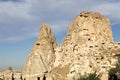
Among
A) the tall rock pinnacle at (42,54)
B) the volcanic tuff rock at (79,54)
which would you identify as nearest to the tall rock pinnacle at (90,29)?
the volcanic tuff rock at (79,54)

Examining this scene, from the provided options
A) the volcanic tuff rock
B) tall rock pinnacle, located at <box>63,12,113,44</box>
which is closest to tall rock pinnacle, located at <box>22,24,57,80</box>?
the volcanic tuff rock

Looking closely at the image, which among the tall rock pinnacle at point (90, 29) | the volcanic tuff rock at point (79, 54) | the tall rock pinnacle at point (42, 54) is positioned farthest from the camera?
the tall rock pinnacle at point (42, 54)

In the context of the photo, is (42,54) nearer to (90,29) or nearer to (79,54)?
(90,29)

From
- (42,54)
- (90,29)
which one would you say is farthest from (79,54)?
(42,54)

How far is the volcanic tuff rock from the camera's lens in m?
119

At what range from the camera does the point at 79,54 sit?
4894 inches

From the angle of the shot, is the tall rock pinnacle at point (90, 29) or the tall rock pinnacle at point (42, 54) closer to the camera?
the tall rock pinnacle at point (90, 29)

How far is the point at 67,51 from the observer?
131875mm

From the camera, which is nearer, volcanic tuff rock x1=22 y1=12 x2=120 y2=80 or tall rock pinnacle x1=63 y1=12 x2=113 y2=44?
volcanic tuff rock x1=22 y1=12 x2=120 y2=80

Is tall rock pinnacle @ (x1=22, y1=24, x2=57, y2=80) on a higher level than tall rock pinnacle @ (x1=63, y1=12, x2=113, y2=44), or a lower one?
lower

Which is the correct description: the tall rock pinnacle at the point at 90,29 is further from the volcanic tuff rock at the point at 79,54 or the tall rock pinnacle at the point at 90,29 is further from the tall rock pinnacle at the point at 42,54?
the tall rock pinnacle at the point at 42,54

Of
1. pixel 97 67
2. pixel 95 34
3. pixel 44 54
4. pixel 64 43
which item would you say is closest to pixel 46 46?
pixel 44 54

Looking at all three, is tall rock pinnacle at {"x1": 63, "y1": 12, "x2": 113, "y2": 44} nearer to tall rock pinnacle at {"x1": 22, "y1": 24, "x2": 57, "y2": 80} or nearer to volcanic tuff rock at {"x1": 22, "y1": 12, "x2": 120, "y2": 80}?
volcanic tuff rock at {"x1": 22, "y1": 12, "x2": 120, "y2": 80}

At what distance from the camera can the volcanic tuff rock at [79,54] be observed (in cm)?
11869
